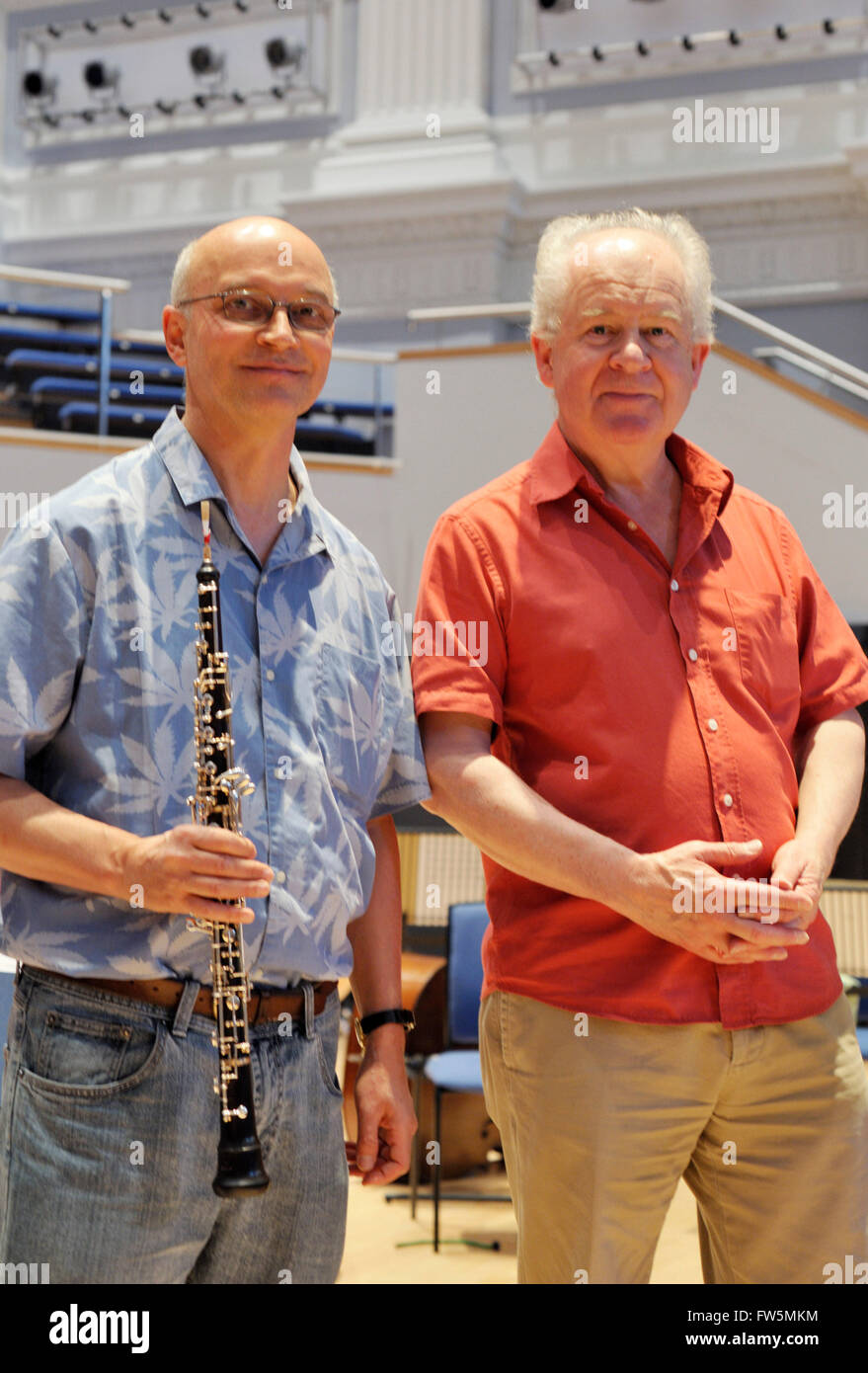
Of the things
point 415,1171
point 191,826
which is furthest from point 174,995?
point 415,1171

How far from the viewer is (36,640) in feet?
4.53

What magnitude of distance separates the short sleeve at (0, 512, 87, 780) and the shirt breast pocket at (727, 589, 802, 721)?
2.65 feet

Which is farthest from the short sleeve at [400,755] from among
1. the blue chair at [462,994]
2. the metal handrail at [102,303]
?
the metal handrail at [102,303]

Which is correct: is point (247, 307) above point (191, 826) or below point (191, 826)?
above

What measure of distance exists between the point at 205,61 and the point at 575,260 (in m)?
8.87

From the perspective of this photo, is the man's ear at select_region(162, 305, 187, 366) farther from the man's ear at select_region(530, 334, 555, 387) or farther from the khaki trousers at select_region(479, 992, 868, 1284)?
the khaki trousers at select_region(479, 992, 868, 1284)

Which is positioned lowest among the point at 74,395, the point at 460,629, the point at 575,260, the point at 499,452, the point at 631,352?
the point at 460,629

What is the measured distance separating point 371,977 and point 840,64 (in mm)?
8072

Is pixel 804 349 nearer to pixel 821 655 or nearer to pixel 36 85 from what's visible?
pixel 821 655

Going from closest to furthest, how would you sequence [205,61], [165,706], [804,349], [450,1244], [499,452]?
1. [165,706]
2. [450,1244]
3. [804,349]
4. [499,452]
5. [205,61]

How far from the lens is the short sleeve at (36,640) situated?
1.36m

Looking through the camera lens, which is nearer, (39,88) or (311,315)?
(311,315)

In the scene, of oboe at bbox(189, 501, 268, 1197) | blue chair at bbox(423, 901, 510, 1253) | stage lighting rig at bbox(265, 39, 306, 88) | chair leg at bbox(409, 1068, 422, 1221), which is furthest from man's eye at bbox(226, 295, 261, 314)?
stage lighting rig at bbox(265, 39, 306, 88)
